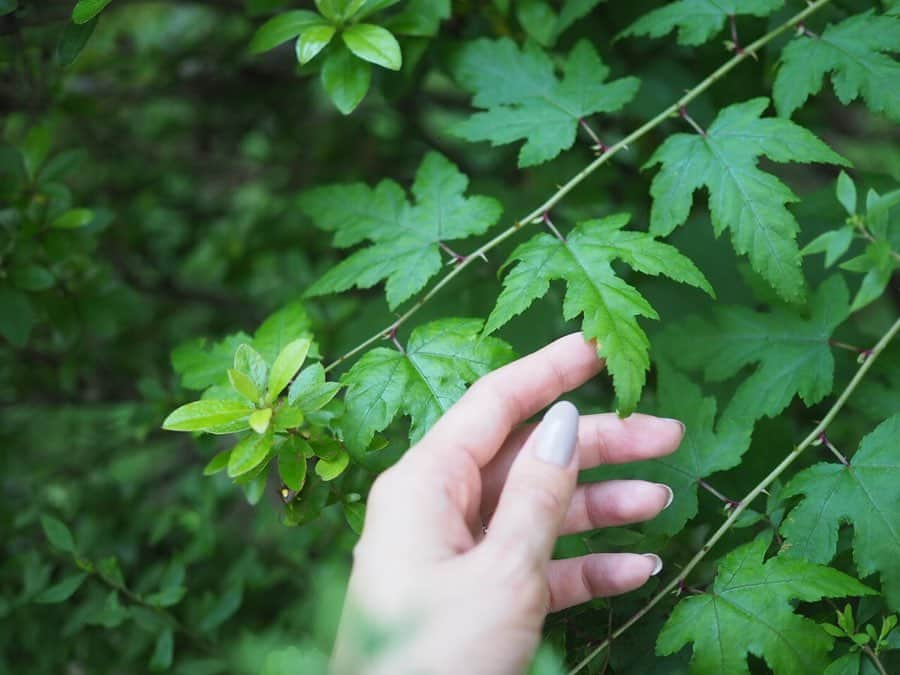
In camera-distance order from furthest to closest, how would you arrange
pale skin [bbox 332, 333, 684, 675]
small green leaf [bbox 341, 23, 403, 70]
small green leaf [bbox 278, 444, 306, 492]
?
small green leaf [bbox 341, 23, 403, 70] → small green leaf [bbox 278, 444, 306, 492] → pale skin [bbox 332, 333, 684, 675]

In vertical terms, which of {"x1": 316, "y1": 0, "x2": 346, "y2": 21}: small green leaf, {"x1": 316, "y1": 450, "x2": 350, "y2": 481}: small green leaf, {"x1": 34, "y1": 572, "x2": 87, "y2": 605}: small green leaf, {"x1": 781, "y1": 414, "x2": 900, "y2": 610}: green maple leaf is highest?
{"x1": 316, "y1": 0, "x2": 346, "y2": 21}: small green leaf

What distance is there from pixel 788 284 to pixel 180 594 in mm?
1739

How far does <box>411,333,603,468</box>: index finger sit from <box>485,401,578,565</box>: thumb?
0.30ft

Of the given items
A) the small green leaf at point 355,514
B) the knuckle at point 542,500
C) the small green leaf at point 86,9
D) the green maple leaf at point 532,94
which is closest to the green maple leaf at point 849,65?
the green maple leaf at point 532,94

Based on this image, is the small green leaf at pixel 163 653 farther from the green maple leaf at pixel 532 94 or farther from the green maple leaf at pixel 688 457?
the green maple leaf at pixel 532 94

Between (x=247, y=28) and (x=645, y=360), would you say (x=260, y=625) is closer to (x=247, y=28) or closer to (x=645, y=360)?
(x=645, y=360)

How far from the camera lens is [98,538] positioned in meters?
2.80

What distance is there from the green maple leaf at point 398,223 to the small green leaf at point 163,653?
3.55ft

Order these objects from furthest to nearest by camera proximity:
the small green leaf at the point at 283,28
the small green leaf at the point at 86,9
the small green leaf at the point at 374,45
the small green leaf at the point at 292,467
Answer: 1. the small green leaf at the point at 283,28
2. the small green leaf at the point at 374,45
3. the small green leaf at the point at 86,9
4. the small green leaf at the point at 292,467

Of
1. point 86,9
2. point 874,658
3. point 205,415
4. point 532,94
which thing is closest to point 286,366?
point 205,415

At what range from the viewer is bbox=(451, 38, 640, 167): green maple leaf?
1981mm

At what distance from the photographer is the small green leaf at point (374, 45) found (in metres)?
1.85

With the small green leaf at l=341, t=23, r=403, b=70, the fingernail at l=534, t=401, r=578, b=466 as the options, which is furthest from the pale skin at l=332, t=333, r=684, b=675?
the small green leaf at l=341, t=23, r=403, b=70

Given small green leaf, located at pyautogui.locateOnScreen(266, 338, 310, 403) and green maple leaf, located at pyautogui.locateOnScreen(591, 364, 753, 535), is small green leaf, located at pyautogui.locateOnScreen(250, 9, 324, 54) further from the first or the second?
green maple leaf, located at pyautogui.locateOnScreen(591, 364, 753, 535)
